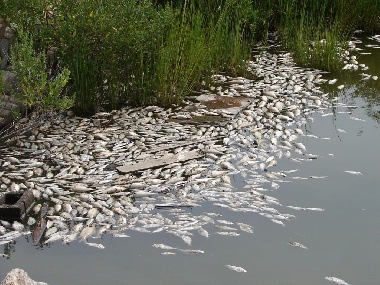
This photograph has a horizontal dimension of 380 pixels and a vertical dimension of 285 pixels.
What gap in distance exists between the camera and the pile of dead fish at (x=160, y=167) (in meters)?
4.41

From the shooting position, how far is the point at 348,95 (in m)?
7.05

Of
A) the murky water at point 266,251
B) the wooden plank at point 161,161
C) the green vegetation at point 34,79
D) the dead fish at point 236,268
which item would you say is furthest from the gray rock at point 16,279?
the green vegetation at point 34,79

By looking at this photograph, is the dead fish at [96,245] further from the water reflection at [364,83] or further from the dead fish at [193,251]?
the water reflection at [364,83]

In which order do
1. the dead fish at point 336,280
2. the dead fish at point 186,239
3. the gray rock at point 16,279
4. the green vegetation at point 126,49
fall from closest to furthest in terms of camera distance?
the gray rock at point 16,279 < the dead fish at point 336,280 < the dead fish at point 186,239 < the green vegetation at point 126,49

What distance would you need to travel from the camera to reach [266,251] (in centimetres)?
403

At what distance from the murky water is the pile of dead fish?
0.08m

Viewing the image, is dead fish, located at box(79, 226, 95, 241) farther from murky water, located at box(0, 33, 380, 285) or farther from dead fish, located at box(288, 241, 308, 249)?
dead fish, located at box(288, 241, 308, 249)

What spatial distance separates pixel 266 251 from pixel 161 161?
157 cm

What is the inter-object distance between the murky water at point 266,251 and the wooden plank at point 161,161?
22.3 inches

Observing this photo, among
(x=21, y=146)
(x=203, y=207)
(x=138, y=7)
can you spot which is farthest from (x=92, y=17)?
(x=203, y=207)

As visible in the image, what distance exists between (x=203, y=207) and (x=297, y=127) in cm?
180

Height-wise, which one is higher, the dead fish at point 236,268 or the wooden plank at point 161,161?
the wooden plank at point 161,161

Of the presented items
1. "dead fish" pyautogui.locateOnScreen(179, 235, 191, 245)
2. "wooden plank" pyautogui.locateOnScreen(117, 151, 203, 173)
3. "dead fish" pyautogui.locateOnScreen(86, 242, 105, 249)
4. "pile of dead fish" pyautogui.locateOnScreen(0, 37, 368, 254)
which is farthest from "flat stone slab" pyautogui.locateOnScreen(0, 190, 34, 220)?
"dead fish" pyautogui.locateOnScreen(179, 235, 191, 245)

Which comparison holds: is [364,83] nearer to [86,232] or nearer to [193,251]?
[193,251]
